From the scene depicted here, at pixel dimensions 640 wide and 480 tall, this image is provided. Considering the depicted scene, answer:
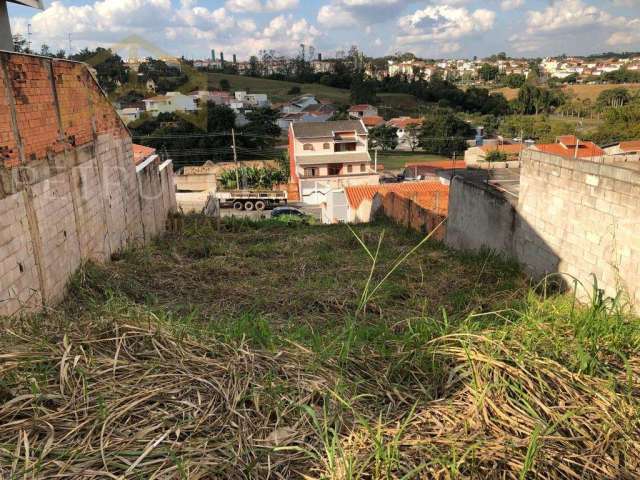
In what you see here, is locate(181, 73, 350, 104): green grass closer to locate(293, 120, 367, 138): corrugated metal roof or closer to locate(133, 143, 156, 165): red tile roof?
locate(293, 120, 367, 138): corrugated metal roof

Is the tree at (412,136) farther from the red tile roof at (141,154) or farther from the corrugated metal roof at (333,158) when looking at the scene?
the red tile roof at (141,154)

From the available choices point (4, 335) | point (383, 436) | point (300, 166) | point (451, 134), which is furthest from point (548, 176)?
point (451, 134)

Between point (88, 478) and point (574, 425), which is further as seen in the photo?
point (574, 425)

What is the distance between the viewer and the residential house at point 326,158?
30.8 m

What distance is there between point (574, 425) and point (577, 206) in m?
4.90

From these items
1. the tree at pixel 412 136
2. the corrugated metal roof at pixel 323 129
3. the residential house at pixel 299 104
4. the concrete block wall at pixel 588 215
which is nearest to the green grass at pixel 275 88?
the residential house at pixel 299 104

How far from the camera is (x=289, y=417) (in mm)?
1880

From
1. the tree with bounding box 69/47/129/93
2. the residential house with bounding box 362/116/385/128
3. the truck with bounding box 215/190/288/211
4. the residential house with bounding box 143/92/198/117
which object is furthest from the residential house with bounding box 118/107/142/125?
the residential house with bounding box 362/116/385/128

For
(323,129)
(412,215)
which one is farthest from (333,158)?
(412,215)

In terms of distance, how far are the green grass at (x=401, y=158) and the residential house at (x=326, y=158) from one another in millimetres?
8790

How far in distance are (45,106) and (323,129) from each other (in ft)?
97.5

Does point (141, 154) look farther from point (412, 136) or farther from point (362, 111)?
point (362, 111)

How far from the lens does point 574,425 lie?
179 centimetres

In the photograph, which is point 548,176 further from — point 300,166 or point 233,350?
point 300,166
